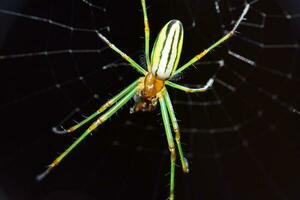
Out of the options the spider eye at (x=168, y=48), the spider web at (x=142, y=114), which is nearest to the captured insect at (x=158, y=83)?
the spider eye at (x=168, y=48)

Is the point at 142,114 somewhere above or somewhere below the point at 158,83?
below

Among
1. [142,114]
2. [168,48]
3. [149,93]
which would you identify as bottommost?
[142,114]

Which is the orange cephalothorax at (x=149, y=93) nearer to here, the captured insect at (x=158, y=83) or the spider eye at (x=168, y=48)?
the captured insect at (x=158, y=83)

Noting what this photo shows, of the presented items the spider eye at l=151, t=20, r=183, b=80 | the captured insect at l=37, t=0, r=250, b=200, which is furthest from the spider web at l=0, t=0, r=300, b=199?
the spider eye at l=151, t=20, r=183, b=80

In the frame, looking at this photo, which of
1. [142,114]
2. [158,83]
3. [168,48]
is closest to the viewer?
[168,48]

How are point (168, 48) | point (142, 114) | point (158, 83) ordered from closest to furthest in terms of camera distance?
point (168, 48) < point (158, 83) < point (142, 114)

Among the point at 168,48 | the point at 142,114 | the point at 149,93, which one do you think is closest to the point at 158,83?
the point at 149,93

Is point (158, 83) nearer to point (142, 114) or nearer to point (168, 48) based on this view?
point (168, 48)

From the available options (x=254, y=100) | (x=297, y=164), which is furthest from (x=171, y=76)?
(x=297, y=164)
